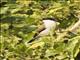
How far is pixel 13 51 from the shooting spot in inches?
107

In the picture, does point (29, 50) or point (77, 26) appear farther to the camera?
point (77, 26)

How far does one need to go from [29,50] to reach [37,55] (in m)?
0.09

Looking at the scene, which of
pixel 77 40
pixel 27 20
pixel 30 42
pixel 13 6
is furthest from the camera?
pixel 13 6

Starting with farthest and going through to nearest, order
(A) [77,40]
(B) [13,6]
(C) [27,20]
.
A: (B) [13,6]
(C) [27,20]
(A) [77,40]

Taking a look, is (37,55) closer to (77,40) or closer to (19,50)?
(19,50)

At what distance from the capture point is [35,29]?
2988 mm

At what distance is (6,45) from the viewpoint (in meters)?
2.80

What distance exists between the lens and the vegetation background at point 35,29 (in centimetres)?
265

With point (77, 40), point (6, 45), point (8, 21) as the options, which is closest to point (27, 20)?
point (8, 21)

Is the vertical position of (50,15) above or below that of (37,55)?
above

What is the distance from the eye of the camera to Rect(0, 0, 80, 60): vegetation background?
265 centimetres

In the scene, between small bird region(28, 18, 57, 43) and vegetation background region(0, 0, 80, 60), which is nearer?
vegetation background region(0, 0, 80, 60)

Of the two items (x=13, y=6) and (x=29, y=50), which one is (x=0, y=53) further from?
(x=13, y=6)

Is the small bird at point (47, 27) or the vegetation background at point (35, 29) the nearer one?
the vegetation background at point (35, 29)
